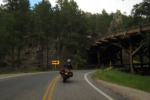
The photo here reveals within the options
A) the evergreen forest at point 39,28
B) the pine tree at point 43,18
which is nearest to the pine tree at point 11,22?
the evergreen forest at point 39,28

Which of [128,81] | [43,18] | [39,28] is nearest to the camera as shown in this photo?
[128,81]

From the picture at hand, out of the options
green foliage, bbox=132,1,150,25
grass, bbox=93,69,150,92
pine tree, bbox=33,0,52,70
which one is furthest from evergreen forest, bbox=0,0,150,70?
grass, bbox=93,69,150,92

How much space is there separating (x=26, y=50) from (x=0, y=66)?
12882 mm

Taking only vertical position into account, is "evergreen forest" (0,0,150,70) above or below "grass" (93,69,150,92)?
above

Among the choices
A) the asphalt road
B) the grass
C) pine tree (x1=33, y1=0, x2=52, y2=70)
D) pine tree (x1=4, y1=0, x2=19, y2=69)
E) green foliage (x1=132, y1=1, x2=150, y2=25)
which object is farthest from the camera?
pine tree (x1=33, y1=0, x2=52, y2=70)

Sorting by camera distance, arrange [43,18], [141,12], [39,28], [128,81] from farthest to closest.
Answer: [39,28], [43,18], [141,12], [128,81]

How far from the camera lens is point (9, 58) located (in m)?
37.2

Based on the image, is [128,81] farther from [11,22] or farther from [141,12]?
[11,22]

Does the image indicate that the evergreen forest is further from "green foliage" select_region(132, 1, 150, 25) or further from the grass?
the grass

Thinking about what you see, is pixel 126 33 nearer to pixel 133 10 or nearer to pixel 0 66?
pixel 133 10

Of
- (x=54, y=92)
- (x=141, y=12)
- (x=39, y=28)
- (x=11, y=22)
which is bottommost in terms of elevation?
(x=54, y=92)

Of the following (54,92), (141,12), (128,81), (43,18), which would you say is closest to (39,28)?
(43,18)

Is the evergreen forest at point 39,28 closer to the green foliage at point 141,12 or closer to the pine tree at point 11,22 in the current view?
the pine tree at point 11,22

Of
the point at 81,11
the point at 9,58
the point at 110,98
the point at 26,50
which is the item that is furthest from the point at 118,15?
the point at 110,98
